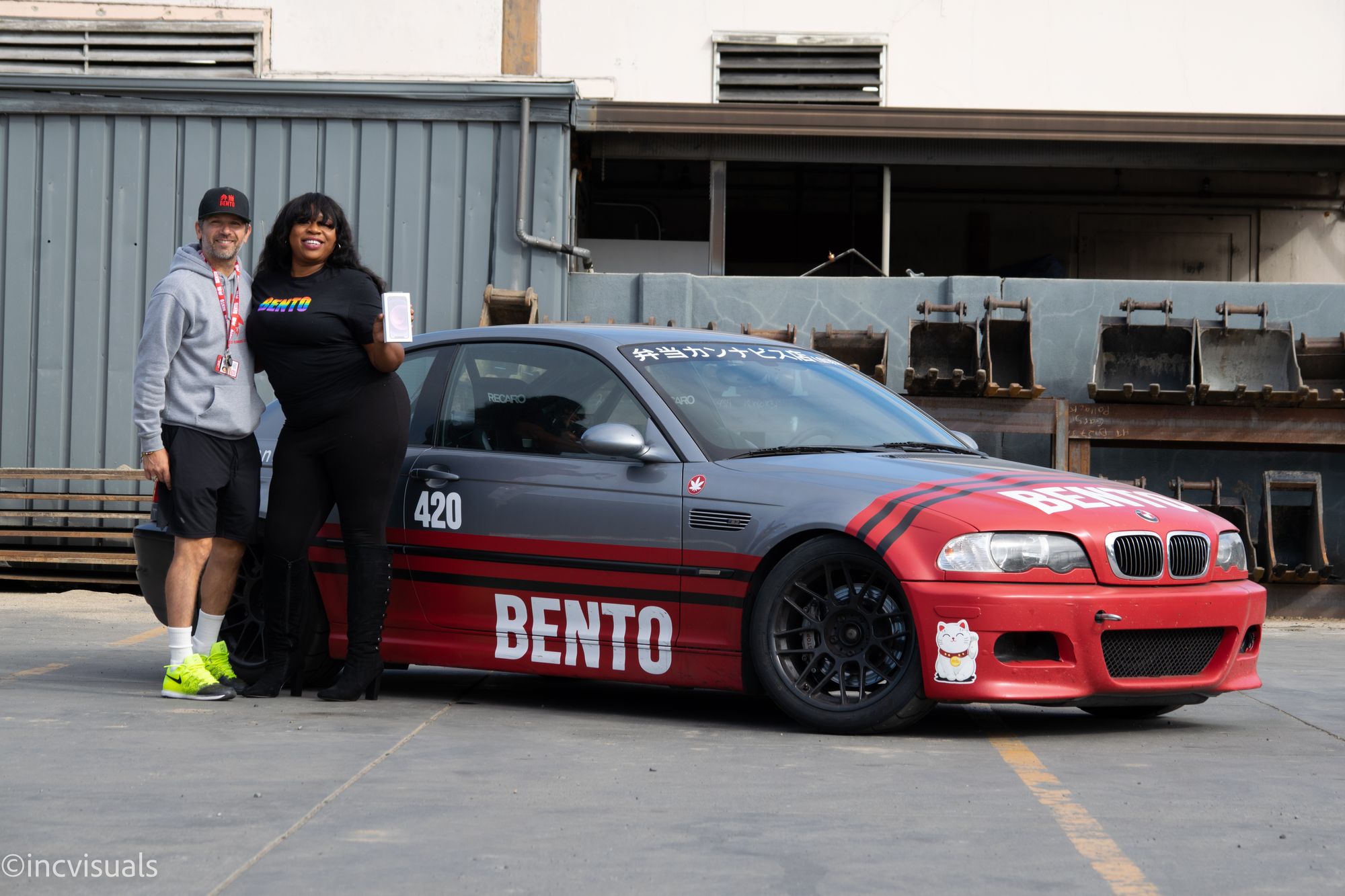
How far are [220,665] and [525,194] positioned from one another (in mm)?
7973

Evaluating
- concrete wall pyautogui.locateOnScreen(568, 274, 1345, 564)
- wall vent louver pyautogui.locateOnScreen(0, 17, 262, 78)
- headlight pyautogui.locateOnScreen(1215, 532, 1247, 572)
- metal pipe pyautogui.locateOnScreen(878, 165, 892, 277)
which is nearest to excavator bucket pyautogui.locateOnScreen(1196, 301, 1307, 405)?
concrete wall pyautogui.locateOnScreen(568, 274, 1345, 564)

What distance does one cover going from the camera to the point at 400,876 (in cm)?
351

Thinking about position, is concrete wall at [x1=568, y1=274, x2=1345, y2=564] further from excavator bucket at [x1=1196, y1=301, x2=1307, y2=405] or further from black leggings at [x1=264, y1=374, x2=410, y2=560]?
black leggings at [x1=264, y1=374, x2=410, y2=560]

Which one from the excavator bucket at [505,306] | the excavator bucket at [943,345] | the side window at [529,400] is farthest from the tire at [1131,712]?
the excavator bucket at [505,306]

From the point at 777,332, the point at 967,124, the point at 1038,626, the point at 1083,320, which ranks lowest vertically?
the point at 1038,626

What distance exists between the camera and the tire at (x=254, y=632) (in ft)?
22.1

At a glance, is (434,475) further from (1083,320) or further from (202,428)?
(1083,320)

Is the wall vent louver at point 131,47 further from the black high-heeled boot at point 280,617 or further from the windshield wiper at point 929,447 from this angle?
the windshield wiper at point 929,447

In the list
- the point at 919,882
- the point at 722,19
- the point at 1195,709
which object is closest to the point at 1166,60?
the point at 722,19

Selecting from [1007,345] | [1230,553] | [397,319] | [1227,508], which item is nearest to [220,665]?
[397,319]

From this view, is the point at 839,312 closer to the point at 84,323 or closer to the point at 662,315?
the point at 662,315

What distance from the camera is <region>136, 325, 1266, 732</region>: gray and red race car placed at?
545cm

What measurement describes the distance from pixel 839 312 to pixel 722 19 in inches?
162

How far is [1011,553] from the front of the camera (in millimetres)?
5426
